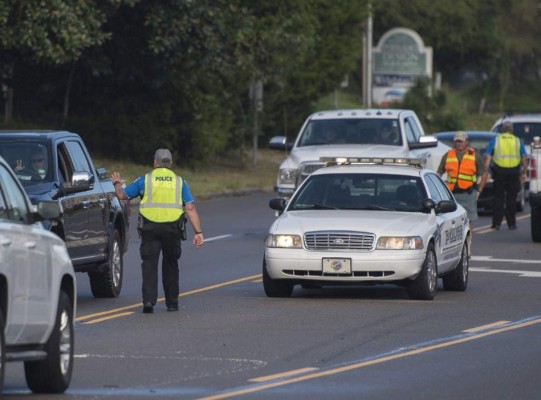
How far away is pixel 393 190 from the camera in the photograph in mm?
17891

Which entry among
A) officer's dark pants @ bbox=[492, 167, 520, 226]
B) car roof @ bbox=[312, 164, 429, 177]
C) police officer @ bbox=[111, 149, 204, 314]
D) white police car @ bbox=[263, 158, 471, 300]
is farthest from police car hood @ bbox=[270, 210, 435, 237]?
officer's dark pants @ bbox=[492, 167, 520, 226]

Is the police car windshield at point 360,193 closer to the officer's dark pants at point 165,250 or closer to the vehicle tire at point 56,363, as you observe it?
the officer's dark pants at point 165,250

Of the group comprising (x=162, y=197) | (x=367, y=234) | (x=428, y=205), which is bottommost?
(x=367, y=234)

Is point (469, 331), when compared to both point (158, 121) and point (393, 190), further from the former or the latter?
point (158, 121)

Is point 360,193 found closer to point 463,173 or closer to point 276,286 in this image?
point 276,286

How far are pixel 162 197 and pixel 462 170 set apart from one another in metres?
9.16

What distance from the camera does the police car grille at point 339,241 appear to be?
1639cm

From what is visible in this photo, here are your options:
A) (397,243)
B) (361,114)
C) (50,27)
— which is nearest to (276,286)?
(397,243)

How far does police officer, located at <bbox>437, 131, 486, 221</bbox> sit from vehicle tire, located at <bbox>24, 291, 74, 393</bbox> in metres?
13.9

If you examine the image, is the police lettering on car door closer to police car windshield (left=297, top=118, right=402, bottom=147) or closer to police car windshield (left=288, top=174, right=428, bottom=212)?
police car windshield (left=288, top=174, right=428, bottom=212)

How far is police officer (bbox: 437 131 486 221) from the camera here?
78.2 feet

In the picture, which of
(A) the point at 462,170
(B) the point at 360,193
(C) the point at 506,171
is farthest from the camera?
(C) the point at 506,171

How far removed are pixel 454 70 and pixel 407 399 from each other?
7044 centimetres

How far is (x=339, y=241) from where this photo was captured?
53.8 ft
